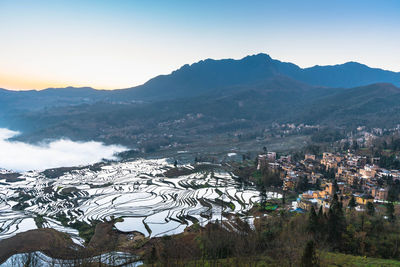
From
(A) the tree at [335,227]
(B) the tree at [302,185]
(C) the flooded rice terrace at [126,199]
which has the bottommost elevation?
(C) the flooded rice terrace at [126,199]

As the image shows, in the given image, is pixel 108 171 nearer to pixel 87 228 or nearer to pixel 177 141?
pixel 87 228

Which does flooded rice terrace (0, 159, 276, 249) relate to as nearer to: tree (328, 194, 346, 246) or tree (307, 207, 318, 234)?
tree (307, 207, 318, 234)

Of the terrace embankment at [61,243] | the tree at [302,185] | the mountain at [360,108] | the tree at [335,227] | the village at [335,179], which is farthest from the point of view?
the mountain at [360,108]

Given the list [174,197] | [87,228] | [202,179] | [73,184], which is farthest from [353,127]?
[87,228]

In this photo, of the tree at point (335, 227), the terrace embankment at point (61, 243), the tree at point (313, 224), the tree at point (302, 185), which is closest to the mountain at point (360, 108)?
the tree at point (302, 185)

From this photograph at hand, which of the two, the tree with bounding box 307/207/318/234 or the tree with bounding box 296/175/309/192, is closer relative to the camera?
the tree with bounding box 307/207/318/234

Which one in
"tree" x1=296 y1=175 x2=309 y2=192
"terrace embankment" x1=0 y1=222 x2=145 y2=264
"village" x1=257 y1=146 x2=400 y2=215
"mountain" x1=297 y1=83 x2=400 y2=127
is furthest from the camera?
"mountain" x1=297 y1=83 x2=400 y2=127

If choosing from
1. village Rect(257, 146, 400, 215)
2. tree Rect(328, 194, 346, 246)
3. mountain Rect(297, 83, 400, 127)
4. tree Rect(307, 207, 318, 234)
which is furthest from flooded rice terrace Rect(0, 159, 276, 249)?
mountain Rect(297, 83, 400, 127)

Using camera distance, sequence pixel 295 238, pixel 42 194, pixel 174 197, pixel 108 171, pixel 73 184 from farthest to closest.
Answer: pixel 108 171
pixel 73 184
pixel 42 194
pixel 174 197
pixel 295 238

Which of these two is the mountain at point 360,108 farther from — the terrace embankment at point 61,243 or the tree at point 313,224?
the terrace embankment at point 61,243
